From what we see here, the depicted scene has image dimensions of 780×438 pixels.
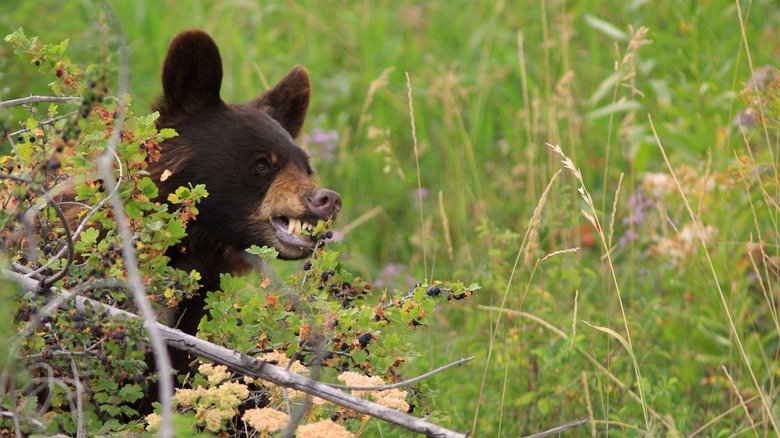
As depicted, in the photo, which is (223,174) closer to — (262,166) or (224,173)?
(224,173)

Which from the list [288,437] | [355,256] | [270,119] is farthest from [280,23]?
[288,437]

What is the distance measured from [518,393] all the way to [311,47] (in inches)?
146

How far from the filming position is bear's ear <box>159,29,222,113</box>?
353cm

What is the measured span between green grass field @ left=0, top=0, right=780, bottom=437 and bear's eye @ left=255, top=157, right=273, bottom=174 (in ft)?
1.80

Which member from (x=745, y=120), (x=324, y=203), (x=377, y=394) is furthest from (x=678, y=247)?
(x=377, y=394)

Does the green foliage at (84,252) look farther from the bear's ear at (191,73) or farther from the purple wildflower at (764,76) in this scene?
the purple wildflower at (764,76)

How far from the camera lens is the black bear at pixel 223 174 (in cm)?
353

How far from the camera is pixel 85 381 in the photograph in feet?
8.54

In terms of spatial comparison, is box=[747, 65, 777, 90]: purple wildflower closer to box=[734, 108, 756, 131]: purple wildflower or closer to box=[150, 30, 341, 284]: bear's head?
box=[734, 108, 756, 131]: purple wildflower

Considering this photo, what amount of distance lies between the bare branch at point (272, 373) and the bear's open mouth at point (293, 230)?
1.26 meters

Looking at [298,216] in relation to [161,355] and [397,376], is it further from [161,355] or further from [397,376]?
[161,355]

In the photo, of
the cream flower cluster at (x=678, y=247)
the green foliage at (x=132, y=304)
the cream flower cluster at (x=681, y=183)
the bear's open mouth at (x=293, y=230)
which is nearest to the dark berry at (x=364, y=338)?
the green foliage at (x=132, y=304)

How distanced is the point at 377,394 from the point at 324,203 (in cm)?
123

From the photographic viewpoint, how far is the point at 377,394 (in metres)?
2.40
